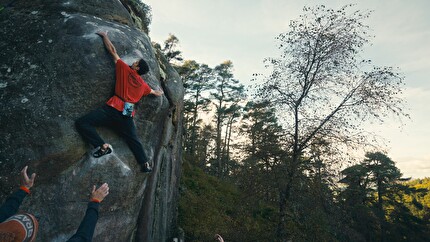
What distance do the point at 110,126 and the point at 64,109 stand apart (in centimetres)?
98

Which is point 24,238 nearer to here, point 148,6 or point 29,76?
point 29,76

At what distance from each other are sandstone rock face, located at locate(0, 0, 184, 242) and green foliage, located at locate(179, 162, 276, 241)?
6.01 metres

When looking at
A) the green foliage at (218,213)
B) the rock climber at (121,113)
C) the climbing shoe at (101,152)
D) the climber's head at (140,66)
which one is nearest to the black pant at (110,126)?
the rock climber at (121,113)

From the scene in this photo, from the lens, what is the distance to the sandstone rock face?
484 centimetres

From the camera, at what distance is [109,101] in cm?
541

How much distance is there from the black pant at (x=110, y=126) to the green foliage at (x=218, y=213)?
6.64 metres

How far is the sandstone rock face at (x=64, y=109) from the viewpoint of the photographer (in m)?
4.84

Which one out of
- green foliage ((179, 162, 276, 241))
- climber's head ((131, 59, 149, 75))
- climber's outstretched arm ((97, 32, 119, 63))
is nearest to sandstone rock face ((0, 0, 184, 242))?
climber's outstretched arm ((97, 32, 119, 63))

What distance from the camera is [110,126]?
18.9 ft

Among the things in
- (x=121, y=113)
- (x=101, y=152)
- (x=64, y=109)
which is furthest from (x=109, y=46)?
(x=101, y=152)

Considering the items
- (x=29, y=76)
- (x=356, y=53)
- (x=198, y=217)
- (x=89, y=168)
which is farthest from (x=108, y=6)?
(x=198, y=217)

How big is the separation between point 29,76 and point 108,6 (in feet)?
9.55

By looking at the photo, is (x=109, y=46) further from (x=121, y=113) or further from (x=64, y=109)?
(x=64, y=109)

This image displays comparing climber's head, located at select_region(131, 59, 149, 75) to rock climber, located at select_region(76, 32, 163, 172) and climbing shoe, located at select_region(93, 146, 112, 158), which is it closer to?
rock climber, located at select_region(76, 32, 163, 172)
